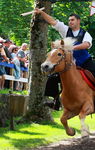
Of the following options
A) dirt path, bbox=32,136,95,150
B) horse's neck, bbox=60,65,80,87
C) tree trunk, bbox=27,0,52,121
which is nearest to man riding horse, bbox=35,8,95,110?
horse's neck, bbox=60,65,80,87

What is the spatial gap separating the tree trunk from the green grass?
437 mm

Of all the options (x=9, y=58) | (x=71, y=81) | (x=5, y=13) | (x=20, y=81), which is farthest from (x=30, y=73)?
(x=5, y=13)

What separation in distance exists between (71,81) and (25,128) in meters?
4.19

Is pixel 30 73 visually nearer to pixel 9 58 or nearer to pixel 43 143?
pixel 9 58

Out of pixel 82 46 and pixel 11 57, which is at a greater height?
pixel 82 46

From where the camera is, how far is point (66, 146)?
10.8 meters

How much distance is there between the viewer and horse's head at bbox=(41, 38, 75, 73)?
30.6 ft

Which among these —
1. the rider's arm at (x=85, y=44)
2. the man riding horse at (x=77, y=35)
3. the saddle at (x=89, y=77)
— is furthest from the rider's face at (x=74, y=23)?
the saddle at (x=89, y=77)

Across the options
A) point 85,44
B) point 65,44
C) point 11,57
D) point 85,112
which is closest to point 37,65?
point 11,57

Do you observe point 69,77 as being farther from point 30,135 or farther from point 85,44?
point 30,135

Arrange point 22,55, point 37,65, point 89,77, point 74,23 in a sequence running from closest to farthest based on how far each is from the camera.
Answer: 1. point 89,77
2. point 74,23
3. point 37,65
4. point 22,55

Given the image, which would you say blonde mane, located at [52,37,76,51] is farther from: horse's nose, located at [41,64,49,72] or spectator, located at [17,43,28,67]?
spectator, located at [17,43,28,67]

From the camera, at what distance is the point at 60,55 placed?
9562 mm

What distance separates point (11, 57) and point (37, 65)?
2.36 metres
